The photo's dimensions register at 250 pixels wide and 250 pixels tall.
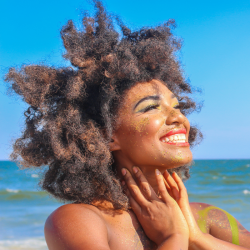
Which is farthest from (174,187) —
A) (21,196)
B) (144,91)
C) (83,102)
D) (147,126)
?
(21,196)

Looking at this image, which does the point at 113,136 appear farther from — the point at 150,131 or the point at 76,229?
the point at 76,229

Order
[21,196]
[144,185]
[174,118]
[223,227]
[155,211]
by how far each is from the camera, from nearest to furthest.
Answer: [155,211]
[144,185]
[174,118]
[223,227]
[21,196]

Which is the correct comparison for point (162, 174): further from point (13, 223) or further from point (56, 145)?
point (13, 223)

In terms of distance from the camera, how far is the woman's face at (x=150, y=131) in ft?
8.12

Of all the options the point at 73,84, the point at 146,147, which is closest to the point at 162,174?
the point at 146,147

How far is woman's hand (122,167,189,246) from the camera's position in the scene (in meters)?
2.12

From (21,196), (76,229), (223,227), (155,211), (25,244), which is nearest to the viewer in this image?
(76,229)

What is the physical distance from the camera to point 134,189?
2463mm

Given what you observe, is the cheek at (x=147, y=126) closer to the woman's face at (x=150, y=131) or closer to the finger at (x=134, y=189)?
the woman's face at (x=150, y=131)

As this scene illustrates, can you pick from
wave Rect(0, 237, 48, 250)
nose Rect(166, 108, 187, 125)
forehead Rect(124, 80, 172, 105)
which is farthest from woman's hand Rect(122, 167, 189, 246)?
wave Rect(0, 237, 48, 250)

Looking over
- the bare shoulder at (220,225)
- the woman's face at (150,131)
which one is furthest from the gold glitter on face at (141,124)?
the bare shoulder at (220,225)

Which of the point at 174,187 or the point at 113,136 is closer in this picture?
the point at 174,187

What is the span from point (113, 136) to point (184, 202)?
0.89m

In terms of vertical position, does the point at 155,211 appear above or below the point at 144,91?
below
